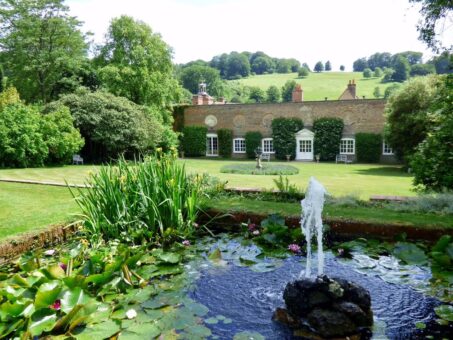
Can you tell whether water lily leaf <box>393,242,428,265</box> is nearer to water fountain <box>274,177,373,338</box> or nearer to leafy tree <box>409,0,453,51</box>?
water fountain <box>274,177,373,338</box>

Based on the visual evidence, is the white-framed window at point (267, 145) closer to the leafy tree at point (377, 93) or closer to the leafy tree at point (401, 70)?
the leafy tree at point (377, 93)

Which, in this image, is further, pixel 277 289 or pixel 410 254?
pixel 410 254

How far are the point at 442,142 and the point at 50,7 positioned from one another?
1015 inches

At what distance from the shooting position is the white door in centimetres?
2520

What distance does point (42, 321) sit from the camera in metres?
2.50

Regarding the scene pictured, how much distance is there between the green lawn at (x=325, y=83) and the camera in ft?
210

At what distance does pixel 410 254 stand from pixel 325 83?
73206 millimetres

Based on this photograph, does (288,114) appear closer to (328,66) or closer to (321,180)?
(321,180)

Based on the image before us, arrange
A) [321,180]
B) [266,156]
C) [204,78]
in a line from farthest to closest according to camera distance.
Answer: [204,78] → [266,156] → [321,180]

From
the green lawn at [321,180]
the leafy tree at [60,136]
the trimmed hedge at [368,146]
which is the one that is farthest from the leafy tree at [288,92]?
the green lawn at [321,180]

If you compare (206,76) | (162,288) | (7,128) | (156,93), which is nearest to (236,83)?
(206,76)

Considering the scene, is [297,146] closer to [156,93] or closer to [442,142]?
[156,93]

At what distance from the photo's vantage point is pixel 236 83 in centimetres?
7781

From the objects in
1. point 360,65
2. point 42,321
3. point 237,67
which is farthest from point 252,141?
point 360,65
